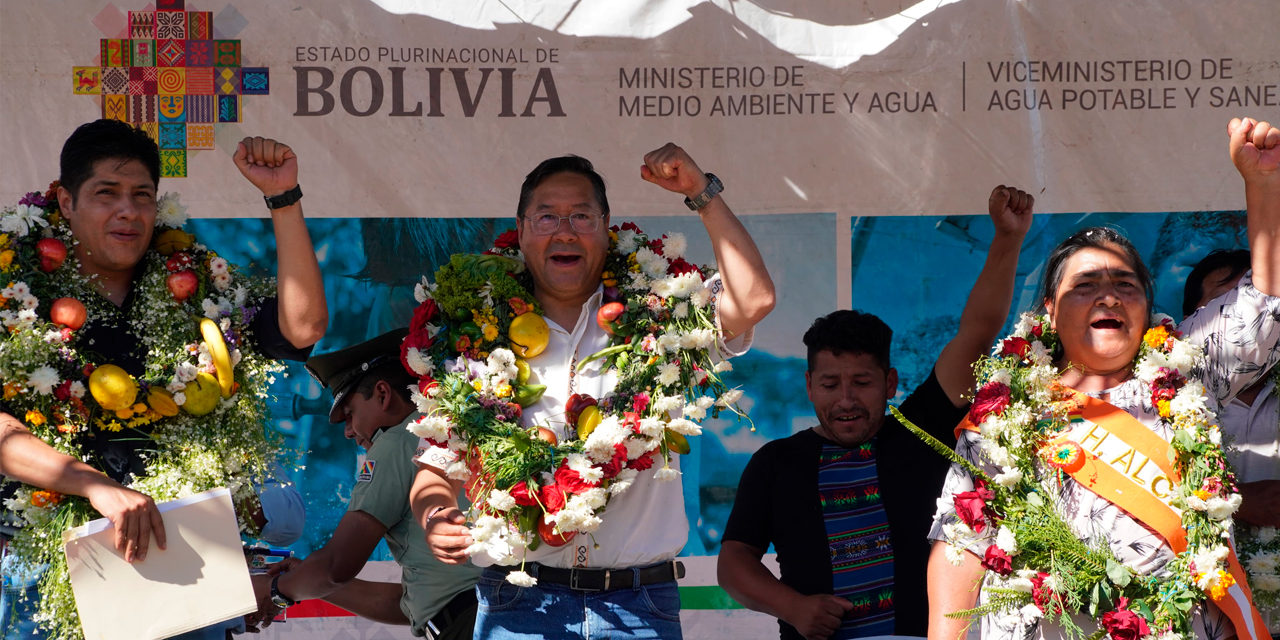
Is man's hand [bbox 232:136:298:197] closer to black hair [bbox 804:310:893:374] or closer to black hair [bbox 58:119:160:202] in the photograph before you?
black hair [bbox 58:119:160:202]

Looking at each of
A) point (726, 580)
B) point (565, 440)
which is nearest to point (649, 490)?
point (565, 440)

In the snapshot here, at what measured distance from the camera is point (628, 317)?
3.17 m

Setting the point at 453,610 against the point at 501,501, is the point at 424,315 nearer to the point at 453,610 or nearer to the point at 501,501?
the point at 501,501

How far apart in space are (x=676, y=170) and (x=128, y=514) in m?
1.62

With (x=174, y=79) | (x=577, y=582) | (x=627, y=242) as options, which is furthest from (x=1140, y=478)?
(x=174, y=79)

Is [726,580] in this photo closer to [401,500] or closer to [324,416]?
[401,500]

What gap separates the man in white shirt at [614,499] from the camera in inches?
116

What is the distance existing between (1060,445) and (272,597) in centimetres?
254

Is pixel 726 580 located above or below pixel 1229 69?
below

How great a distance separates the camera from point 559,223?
3.19 meters

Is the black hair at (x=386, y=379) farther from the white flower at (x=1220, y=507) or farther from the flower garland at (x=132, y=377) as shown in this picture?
the white flower at (x=1220, y=507)

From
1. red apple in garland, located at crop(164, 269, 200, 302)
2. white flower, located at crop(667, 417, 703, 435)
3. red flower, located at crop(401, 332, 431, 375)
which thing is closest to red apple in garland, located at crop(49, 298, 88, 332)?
red apple in garland, located at crop(164, 269, 200, 302)

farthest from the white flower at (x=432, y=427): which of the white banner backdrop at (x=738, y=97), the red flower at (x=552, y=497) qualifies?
the white banner backdrop at (x=738, y=97)

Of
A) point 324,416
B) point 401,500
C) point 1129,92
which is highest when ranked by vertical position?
point 1129,92
